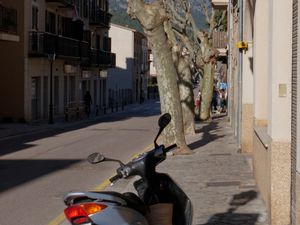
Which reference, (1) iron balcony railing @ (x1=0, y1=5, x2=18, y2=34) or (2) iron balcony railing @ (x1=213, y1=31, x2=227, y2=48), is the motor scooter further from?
(2) iron balcony railing @ (x1=213, y1=31, x2=227, y2=48)

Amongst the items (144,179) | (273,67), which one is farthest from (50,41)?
(144,179)

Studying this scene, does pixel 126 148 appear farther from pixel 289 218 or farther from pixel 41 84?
pixel 41 84

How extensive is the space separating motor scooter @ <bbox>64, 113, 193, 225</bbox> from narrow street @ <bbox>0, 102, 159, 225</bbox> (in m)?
4.32

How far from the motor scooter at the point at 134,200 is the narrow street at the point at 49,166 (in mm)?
4325

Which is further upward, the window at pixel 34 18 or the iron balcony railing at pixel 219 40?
the window at pixel 34 18

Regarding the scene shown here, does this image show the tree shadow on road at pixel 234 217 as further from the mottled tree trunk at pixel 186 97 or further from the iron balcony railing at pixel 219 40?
the iron balcony railing at pixel 219 40

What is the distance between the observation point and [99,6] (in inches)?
2283

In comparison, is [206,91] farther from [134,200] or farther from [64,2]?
[134,200]

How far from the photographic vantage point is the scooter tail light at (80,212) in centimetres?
452

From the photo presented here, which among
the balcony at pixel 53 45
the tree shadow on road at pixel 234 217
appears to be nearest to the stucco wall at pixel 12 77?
the balcony at pixel 53 45

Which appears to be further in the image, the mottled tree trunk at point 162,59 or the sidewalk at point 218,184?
the mottled tree trunk at point 162,59

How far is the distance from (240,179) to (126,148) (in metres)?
8.55

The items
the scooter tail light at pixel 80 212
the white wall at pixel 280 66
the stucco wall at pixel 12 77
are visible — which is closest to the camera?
the scooter tail light at pixel 80 212

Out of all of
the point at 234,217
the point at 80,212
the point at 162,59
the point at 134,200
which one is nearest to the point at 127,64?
the point at 162,59
